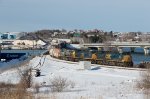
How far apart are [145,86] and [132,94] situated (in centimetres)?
237

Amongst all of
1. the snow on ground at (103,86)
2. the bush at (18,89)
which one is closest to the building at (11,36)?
the snow on ground at (103,86)

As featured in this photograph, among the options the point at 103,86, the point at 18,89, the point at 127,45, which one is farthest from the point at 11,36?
the point at 18,89

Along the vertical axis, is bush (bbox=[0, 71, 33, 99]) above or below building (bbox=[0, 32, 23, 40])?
below

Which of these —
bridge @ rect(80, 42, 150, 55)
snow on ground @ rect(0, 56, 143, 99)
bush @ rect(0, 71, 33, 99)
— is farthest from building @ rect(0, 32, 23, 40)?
bush @ rect(0, 71, 33, 99)

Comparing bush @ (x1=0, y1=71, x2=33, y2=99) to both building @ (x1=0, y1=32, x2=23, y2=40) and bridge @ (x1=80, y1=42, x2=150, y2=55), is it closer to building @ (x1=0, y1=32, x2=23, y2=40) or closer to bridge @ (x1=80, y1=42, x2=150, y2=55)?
bridge @ (x1=80, y1=42, x2=150, y2=55)

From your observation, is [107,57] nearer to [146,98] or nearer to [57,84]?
[57,84]

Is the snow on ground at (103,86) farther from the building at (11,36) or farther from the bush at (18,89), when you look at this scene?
the building at (11,36)

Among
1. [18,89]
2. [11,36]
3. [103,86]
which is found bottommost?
[103,86]

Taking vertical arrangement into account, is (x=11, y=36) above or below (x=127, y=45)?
above

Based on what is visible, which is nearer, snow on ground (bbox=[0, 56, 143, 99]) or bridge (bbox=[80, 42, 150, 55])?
snow on ground (bbox=[0, 56, 143, 99])

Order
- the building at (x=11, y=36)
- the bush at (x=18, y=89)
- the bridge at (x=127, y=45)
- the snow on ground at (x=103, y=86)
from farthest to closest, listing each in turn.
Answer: the building at (x=11, y=36)
the bridge at (x=127, y=45)
the snow on ground at (x=103, y=86)
the bush at (x=18, y=89)

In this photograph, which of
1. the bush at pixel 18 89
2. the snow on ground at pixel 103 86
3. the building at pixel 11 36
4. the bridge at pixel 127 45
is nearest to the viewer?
the bush at pixel 18 89

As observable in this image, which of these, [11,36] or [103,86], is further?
[11,36]

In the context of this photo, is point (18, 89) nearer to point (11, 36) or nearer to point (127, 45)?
point (127, 45)
